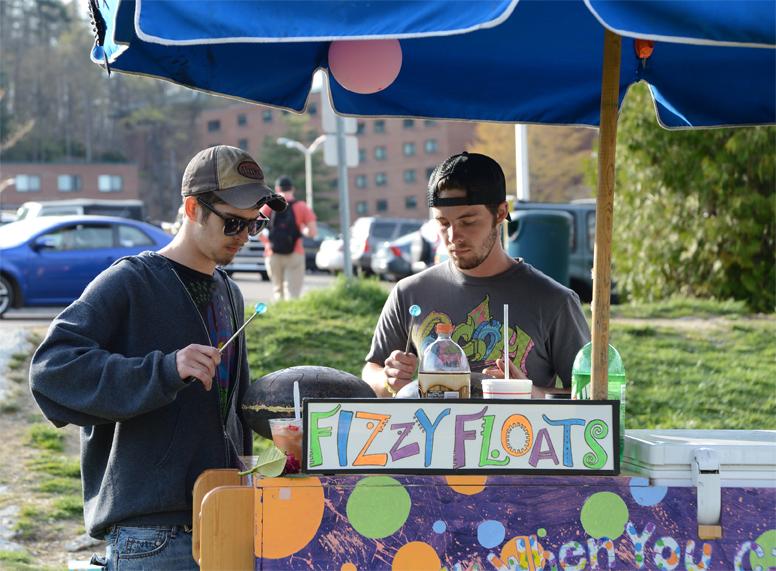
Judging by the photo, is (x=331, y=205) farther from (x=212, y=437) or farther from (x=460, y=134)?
(x=212, y=437)

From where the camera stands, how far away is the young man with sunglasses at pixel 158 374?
2908 mm

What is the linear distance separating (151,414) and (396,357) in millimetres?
761

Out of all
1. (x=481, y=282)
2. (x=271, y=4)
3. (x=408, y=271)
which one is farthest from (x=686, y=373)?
(x=408, y=271)

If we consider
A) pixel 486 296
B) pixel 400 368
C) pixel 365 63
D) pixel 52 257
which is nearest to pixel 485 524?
pixel 400 368

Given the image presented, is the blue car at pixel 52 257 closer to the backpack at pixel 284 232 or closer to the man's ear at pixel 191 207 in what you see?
the backpack at pixel 284 232

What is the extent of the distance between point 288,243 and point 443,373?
11.4m

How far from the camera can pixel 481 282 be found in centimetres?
362

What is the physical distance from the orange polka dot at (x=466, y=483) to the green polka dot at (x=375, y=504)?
0.11 metres

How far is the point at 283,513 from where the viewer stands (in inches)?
104

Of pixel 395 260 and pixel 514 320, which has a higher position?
pixel 514 320

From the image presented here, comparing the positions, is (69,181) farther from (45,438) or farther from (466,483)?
(466,483)

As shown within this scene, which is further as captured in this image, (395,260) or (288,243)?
(395,260)

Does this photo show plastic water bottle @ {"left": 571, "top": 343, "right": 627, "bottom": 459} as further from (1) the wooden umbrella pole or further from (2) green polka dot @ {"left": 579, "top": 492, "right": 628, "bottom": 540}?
(2) green polka dot @ {"left": 579, "top": 492, "right": 628, "bottom": 540}

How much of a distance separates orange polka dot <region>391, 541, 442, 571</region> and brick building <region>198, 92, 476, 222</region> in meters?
72.0
